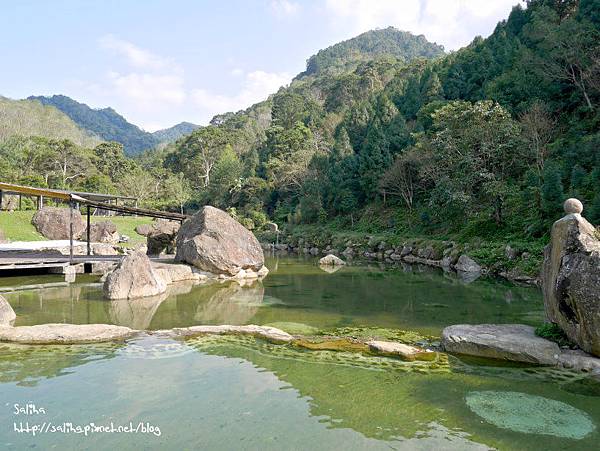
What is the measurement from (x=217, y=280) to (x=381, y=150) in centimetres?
3149

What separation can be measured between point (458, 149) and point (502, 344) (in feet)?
77.7

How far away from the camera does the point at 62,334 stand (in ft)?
34.4

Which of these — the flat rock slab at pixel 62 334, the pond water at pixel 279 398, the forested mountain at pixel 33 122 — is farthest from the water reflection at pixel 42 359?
the forested mountain at pixel 33 122

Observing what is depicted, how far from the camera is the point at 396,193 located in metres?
44.9

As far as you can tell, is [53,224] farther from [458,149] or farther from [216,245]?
[458,149]

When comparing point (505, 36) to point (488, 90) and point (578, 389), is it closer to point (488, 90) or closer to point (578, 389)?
point (488, 90)

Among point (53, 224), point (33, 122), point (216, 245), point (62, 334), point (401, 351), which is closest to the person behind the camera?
point (401, 351)

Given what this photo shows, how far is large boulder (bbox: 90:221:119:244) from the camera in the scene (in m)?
36.6

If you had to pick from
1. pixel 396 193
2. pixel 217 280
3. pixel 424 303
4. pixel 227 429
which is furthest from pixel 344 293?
pixel 396 193

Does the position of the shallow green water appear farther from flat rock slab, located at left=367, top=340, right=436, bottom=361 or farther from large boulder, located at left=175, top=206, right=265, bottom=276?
flat rock slab, located at left=367, top=340, right=436, bottom=361

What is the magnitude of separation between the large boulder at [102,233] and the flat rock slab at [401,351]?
32044 mm

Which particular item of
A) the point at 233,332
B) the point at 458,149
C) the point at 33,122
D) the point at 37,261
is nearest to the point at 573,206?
the point at 233,332

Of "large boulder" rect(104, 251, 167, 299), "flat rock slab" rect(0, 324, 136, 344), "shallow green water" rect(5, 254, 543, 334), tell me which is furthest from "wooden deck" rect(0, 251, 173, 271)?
"flat rock slab" rect(0, 324, 136, 344)

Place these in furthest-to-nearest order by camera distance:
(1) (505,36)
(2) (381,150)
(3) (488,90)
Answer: (1) (505,36)
(2) (381,150)
(3) (488,90)
